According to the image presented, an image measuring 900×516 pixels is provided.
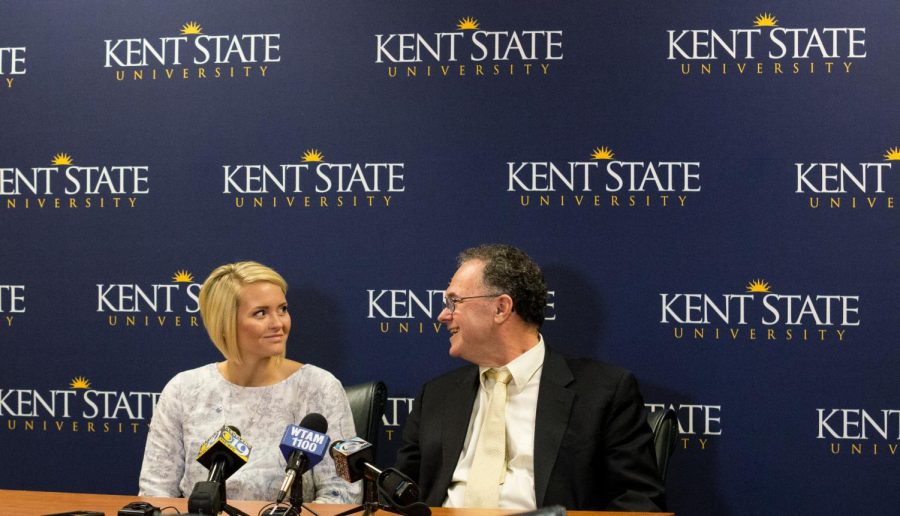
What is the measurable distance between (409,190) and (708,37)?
1.33 meters

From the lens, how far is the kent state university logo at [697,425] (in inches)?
149

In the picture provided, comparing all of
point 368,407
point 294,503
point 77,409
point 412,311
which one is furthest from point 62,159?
point 294,503

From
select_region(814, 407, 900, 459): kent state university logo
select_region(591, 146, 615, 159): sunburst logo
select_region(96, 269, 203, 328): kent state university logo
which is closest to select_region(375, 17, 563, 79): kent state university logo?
select_region(591, 146, 615, 159): sunburst logo

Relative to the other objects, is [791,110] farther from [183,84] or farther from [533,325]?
[183,84]

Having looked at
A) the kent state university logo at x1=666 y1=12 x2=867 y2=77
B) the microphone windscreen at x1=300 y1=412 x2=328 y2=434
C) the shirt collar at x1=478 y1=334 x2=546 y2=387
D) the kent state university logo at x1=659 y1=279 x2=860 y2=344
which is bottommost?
the microphone windscreen at x1=300 y1=412 x2=328 y2=434

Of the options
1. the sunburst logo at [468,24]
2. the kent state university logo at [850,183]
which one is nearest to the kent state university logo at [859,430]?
the kent state university logo at [850,183]

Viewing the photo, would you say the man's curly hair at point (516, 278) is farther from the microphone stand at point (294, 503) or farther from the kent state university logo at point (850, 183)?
the microphone stand at point (294, 503)

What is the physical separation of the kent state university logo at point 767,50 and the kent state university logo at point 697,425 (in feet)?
4.27

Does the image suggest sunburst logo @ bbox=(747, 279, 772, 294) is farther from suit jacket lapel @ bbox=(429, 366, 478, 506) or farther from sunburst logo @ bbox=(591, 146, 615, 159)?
suit jacket lapel @ bbox=(429, 366, 478, 506)

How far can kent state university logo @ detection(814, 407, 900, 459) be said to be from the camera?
368 cm

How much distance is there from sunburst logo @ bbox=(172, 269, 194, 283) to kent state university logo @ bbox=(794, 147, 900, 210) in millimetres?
2487

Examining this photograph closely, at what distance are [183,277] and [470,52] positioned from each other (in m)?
1.54

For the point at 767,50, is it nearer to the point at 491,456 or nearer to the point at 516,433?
the point at 516,433

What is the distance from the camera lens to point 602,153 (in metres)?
3.87
